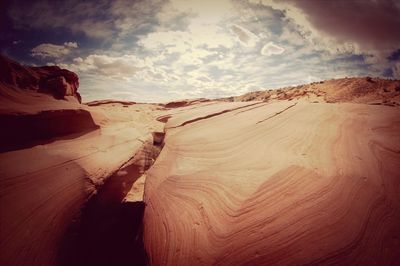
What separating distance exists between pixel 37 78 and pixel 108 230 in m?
5.18

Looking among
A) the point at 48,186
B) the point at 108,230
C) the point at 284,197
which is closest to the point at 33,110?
the point at 48,186

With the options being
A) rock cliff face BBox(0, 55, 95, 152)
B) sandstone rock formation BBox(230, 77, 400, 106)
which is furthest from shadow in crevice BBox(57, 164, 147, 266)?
sandstone rock formation BBox(230, 77, 400, 106)

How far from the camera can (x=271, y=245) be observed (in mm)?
2238

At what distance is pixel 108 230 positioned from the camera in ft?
A: 11.8

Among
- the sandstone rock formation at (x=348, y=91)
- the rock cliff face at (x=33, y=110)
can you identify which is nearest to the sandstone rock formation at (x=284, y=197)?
the rock cliff face at (x=33, y=110)

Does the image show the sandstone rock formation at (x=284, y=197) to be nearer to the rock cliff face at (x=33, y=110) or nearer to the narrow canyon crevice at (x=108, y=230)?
the narrow canyon crevice at (x=108, y=230)

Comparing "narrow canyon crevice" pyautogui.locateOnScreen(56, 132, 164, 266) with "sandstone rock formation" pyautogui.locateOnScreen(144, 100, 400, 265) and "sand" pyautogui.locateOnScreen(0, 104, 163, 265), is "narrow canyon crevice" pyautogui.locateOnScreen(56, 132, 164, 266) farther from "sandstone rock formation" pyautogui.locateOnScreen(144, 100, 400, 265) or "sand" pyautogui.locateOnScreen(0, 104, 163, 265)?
"sandstone rock formation" pyautogui.locateOnScreen(144, 100, 400, 265)

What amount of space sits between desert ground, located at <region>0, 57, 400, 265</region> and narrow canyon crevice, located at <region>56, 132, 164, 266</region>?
0.02 metres

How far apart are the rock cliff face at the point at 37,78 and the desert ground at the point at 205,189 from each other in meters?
0.09

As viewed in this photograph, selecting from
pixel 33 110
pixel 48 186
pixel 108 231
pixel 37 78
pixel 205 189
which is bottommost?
pixel 108 231

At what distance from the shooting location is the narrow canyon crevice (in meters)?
3.06

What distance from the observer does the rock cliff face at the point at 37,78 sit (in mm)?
5184

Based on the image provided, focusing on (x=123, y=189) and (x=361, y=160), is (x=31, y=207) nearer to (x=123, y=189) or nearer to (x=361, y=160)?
(x=123, y=189)

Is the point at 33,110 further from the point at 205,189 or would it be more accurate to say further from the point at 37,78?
the point at 205,189
